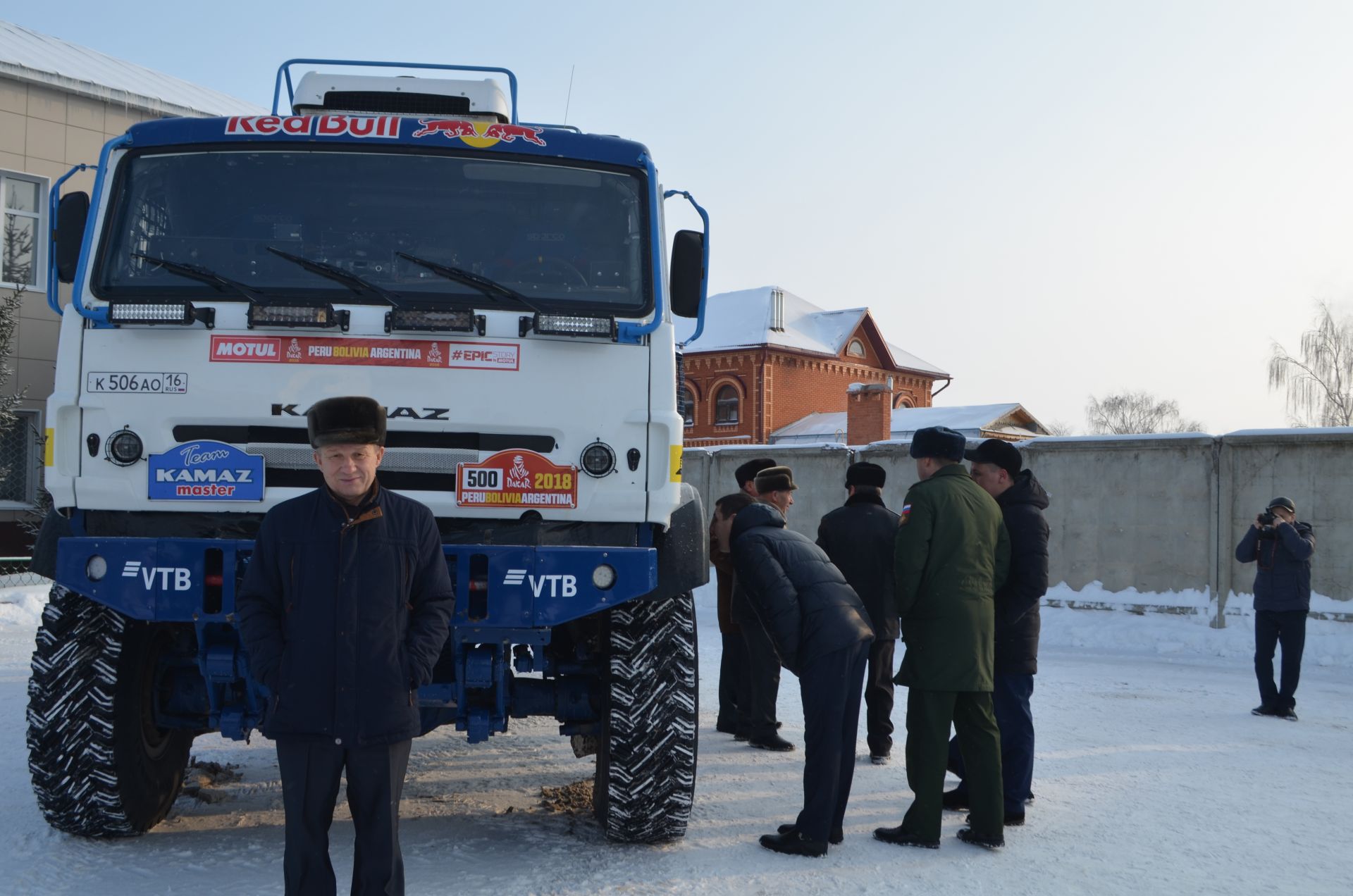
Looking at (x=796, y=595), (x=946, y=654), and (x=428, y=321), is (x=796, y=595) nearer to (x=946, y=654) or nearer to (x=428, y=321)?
(x=946, y=654)

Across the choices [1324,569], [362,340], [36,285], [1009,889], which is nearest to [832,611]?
[1009,889]

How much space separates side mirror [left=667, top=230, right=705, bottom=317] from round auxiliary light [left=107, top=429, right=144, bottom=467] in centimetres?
225

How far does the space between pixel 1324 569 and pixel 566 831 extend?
403 inches

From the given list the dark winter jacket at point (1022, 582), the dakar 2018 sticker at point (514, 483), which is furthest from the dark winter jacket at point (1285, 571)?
the dakar 2018 sticker at point (514, 483)

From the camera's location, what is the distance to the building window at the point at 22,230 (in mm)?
15711

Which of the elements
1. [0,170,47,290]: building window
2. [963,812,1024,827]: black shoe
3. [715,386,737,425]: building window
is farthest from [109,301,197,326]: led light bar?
[715,386,737,425]: building window

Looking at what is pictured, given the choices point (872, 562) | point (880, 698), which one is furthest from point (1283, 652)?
point (872, 562)

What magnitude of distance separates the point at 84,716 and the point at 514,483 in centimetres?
192

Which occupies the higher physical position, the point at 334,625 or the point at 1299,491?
the point at 1299,491

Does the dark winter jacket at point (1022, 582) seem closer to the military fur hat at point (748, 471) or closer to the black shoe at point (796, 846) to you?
the black shoe at point (796, 846)

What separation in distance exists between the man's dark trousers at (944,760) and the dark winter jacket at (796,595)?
46 centimetres

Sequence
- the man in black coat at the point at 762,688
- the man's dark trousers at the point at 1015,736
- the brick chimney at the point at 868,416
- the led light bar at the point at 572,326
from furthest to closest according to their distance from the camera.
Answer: the brick chimney at the point at 868,416 < the man in black coat at the point at 762,688 < the man's dark trousers at the point at 1015,736 < the led light bar at the point at 572,326

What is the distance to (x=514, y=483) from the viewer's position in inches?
179

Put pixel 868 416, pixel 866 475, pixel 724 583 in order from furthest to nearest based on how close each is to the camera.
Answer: pixel 868 416 → pixel 724 583 → pixel 866 475
